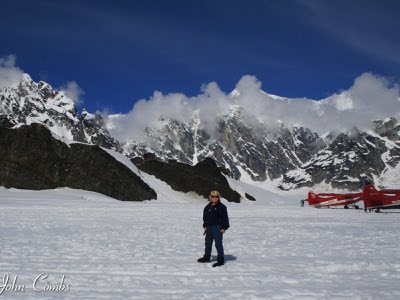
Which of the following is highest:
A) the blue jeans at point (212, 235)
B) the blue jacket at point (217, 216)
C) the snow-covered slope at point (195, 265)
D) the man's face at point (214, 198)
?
the man's face at point (214, 198)

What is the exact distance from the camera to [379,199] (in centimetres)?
4275

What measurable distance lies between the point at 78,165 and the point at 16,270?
199ft

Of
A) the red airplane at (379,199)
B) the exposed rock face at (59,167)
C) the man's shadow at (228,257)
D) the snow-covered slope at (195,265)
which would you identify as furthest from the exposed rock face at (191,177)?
the man's shadow at (228,257)

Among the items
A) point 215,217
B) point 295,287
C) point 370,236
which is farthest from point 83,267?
point 370,236

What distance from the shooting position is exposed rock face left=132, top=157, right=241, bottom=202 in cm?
8475

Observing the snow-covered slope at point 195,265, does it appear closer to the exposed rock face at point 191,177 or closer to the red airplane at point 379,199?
the red airplane at point 379,199

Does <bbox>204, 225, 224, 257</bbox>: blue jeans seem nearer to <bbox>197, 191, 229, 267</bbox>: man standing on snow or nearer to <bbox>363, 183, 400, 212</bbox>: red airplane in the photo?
<bbox>197, 191, 229, 267</bbox>: man standing on snow

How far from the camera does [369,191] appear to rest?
43125 millimetres

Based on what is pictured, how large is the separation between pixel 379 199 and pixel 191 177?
4799 cm

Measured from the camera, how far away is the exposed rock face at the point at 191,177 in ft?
278

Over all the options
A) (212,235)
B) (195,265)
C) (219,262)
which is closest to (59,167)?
(212,235)

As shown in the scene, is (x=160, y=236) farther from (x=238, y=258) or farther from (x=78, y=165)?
(x=78, y=165)

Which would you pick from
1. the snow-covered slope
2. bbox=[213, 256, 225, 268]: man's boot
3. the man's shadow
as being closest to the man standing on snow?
bbox=[213, 256, 225, 268]: man's boot

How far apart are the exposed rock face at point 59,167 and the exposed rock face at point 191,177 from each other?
42.0 ft
